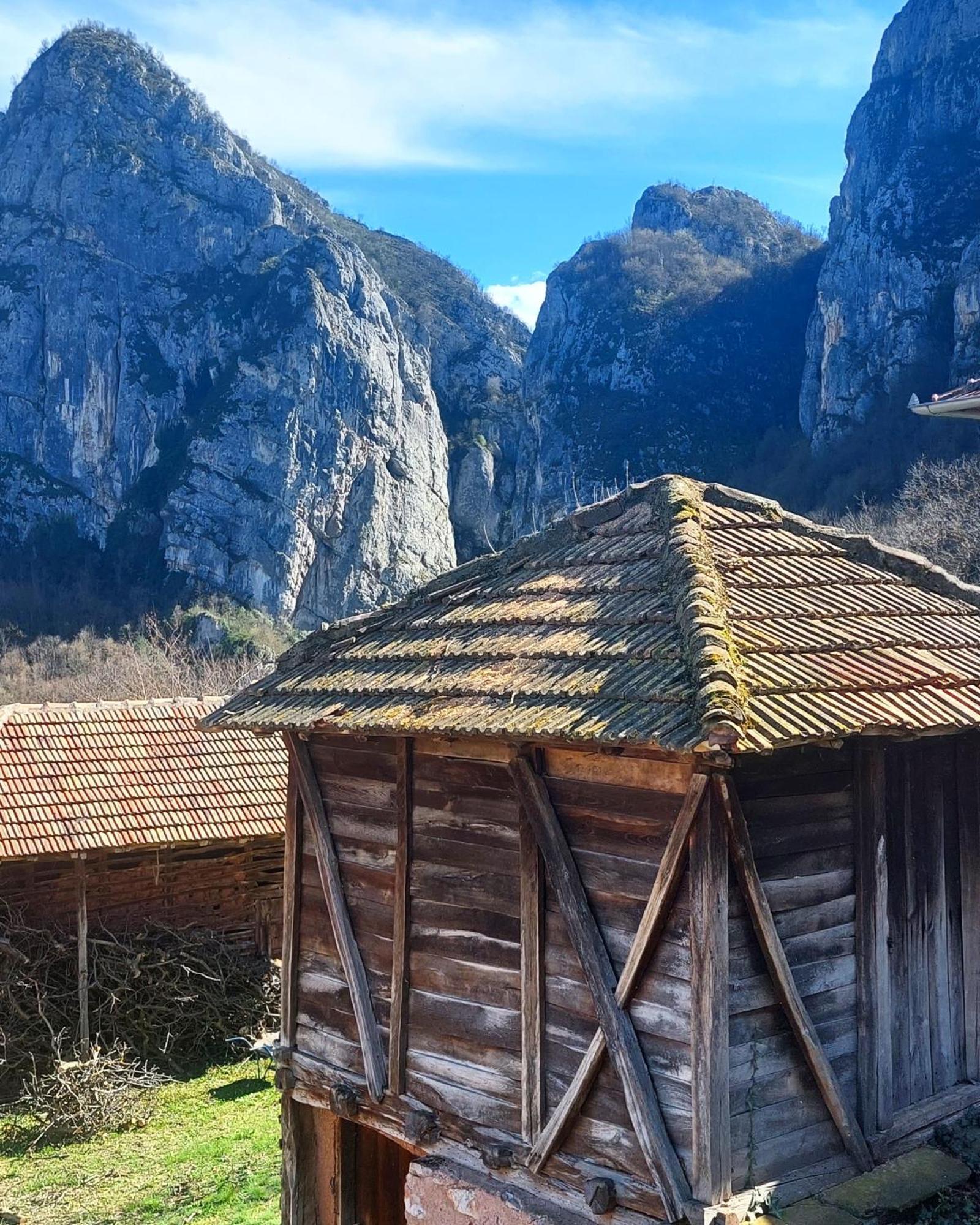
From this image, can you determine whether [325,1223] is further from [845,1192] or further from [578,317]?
[578,317]

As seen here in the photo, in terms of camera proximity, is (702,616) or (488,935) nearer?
(702,616)

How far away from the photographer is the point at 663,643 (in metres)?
5.01

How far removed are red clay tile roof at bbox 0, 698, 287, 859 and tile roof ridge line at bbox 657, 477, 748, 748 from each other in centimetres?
808

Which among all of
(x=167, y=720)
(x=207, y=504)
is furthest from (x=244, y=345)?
(x=167, y=720)

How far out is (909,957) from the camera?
5.53 meters

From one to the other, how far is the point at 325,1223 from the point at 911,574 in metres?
6.11

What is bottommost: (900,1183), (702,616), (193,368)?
(900,1183)

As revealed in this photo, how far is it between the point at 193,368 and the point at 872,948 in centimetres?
6613

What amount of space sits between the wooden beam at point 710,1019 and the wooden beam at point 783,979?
81 millimetres

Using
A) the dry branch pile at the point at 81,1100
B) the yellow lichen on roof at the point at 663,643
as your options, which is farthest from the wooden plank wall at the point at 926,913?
the dry branch pile at the point at 81,1100

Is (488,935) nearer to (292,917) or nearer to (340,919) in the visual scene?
(340,919)

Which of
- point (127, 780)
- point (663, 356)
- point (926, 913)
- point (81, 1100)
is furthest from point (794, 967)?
point (663, 356)

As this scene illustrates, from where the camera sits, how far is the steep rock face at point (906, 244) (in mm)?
46531

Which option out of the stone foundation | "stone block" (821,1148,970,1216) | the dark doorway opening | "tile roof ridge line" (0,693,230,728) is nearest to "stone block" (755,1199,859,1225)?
"stone block" (821,1148,970,1216)
